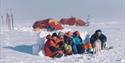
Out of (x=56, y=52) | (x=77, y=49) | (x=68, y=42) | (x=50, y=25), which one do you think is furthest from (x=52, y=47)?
(x=50, y=25)

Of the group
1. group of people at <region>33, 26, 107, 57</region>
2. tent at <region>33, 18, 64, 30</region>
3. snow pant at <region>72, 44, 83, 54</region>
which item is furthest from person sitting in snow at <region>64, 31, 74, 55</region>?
tent at <region>33, 18, 64, 30</region>

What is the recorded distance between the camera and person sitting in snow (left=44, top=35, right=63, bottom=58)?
14.4 m

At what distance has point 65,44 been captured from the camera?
48.5 feet

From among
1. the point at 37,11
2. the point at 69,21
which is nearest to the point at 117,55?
the point at 69,21

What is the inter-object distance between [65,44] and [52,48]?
0.44m

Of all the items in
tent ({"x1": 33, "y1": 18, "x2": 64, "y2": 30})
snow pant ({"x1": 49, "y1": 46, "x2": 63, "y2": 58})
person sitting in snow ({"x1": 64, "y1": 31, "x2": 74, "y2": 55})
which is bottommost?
snow pant ({"x1": 49, "y1": 46, "x2": 63, "y2": 58})

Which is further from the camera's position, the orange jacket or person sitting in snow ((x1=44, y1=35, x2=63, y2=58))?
the orange jacket

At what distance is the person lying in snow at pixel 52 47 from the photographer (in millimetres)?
14399

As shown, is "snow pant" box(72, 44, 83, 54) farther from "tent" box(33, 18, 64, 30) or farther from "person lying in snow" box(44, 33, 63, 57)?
"tent" box(33, 18, 64, 30)

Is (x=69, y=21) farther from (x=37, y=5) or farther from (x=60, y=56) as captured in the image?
(x=37, y=5)

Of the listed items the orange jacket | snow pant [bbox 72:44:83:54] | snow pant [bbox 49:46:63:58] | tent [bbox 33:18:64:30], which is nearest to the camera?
snow pant [bbox 49:46:63:58]

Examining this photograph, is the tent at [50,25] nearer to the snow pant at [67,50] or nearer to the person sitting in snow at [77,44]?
the person sitting in snow at [77,44]

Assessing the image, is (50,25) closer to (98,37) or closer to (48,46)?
(98,37)

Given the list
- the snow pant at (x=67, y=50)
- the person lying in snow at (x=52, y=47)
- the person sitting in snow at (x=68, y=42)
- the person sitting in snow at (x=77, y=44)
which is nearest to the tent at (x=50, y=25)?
the person sitting in snow at (x=77, y=44)
